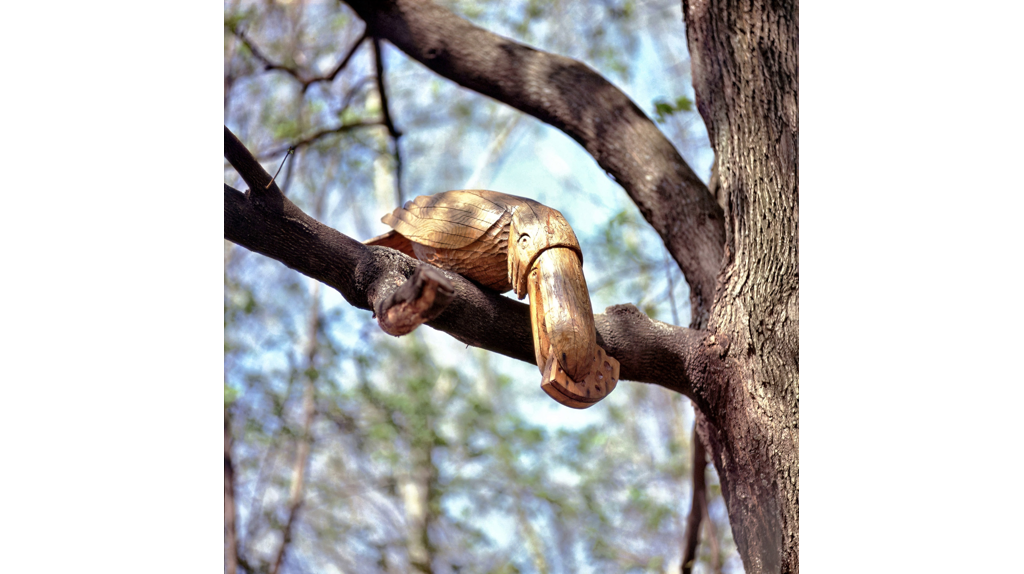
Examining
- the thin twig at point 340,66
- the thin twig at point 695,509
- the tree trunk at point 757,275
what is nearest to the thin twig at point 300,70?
the thin twig at point 340,66

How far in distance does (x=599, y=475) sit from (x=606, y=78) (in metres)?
0.78

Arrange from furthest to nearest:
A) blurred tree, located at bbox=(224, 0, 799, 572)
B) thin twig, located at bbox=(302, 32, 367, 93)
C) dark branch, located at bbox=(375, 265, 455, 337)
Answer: thin twig, located at bbox=(302, 32, 367, 93) → blurred tree, located at bbox=(224, 0, 799, 572) → dark branch, located at bbox=(375, 265, 455, 337)

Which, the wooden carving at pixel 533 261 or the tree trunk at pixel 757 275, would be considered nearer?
the wooden carving at pixel 533 261

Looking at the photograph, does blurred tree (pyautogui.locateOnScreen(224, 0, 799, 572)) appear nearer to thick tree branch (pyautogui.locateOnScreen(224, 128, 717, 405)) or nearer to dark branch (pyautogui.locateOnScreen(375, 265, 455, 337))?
thick tree branch (pyautogui.locateOnScreen(224, 128, 717, 405))

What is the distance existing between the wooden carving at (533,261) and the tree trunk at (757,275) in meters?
A: 0.23

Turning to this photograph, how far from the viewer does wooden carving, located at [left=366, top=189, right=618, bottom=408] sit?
937 millimetres

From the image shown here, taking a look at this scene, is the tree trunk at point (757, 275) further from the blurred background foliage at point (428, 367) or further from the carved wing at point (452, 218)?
the carved wing at point (452, 218)

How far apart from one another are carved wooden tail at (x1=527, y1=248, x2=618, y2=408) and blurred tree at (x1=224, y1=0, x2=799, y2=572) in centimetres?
22

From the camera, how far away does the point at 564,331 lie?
36.6 inches

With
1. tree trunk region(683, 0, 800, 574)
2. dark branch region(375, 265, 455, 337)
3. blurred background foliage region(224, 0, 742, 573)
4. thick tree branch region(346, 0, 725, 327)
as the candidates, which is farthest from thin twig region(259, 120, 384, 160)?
dark branch region(375, 265, 455, 337)

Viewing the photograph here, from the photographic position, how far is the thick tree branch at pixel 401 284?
3.09 ft

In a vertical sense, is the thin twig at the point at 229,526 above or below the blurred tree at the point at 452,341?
below
